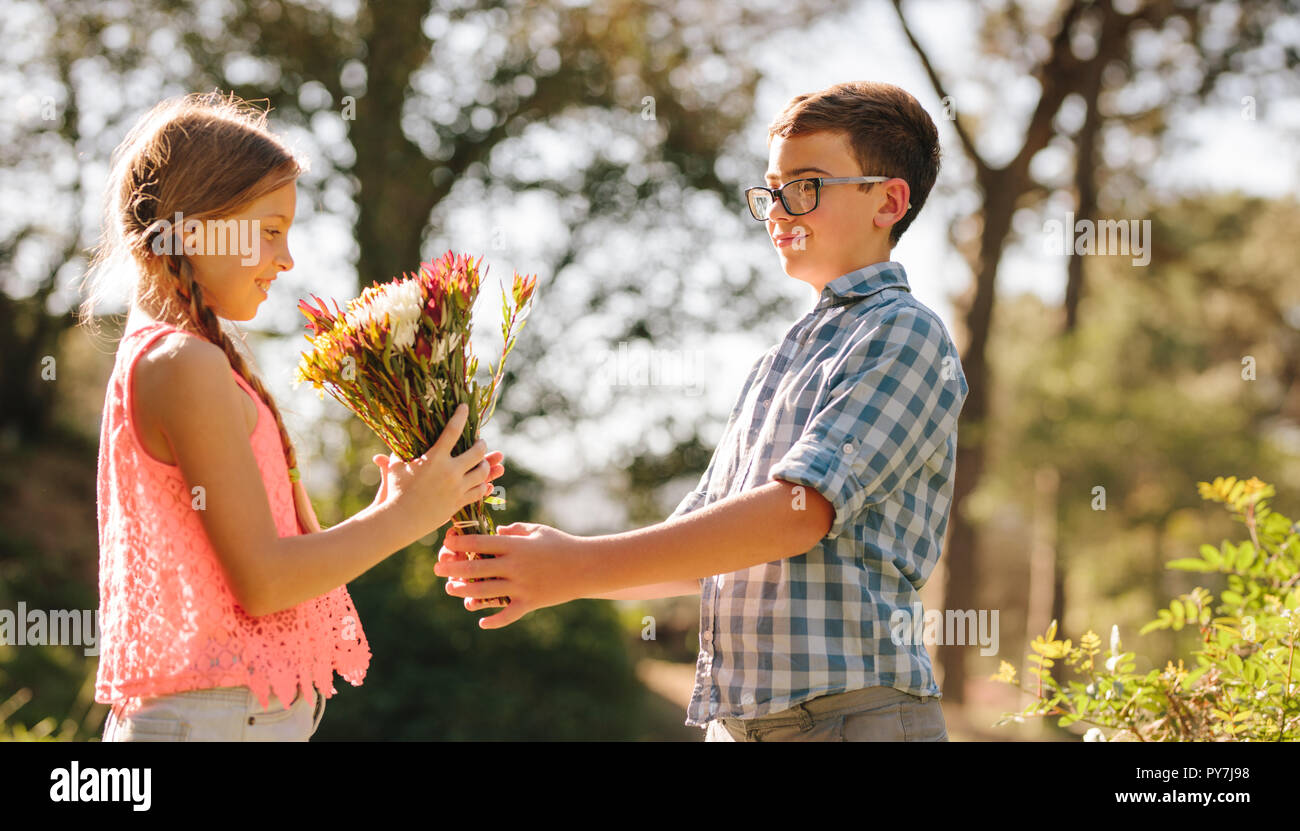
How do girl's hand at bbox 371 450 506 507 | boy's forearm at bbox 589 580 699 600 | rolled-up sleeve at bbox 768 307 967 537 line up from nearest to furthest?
1. rolled-up sleeve at bbox 768 307 967 537
2. girl's hand at bbox 371 450 506 507
3. boy's forearm at bbox 589 580 699 600

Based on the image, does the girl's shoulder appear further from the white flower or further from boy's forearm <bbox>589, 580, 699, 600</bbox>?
boy's forearm <bbox>589, 580, 699, 600</bbox>

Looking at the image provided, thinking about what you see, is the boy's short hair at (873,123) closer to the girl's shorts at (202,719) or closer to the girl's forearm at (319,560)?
the girl's forearm at (319,560)

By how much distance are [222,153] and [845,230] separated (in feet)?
4.13

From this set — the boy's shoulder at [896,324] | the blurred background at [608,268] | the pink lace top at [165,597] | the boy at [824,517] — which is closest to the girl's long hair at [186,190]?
the pink lace top at [165,597]

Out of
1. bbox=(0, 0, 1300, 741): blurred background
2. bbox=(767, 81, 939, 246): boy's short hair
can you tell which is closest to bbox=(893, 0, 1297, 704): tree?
bbox=(0, 0, 1300, 741): blurred background

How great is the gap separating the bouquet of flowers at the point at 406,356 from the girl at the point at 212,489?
73 mm

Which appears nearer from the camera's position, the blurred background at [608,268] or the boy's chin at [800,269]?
the boy's chin at [800,269]
